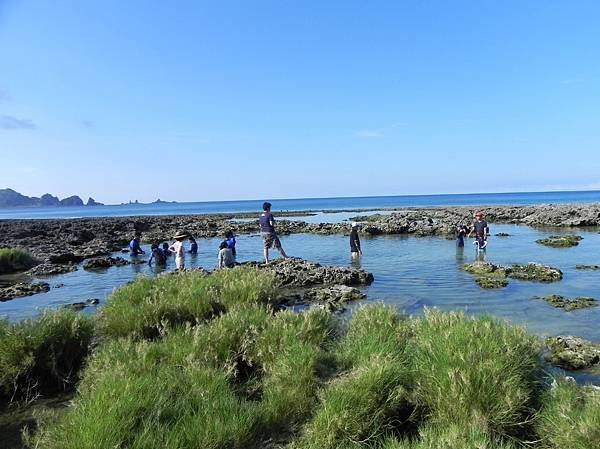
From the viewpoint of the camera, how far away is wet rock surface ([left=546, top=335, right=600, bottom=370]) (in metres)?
7.68

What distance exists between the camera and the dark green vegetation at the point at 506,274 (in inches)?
606

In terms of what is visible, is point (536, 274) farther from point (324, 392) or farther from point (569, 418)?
point (324, 392)

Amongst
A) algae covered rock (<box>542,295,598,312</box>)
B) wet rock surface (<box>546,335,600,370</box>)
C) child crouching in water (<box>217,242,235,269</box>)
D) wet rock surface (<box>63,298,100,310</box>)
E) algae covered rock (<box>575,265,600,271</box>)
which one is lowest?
algae covered rock (<box>575,265,600,271</box>)

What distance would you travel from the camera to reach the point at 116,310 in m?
8.87

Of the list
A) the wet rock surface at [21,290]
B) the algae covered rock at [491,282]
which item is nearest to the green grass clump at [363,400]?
the algae covered rock at [491,282]

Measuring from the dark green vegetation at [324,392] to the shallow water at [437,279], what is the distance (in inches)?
93.2

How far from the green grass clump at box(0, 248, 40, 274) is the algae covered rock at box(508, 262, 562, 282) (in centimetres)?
2438

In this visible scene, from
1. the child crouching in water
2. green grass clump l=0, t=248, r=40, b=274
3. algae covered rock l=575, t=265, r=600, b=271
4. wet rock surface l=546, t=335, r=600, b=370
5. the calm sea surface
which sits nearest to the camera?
wet rock surface l=546, t=335, r=600, b=370

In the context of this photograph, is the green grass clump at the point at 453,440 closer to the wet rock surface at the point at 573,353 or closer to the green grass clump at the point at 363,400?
the green grass clump at the point at 363,400

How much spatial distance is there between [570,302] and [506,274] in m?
4.55

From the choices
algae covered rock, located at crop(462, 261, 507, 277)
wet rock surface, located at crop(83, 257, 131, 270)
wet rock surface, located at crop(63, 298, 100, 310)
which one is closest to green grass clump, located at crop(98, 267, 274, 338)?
wet rock surface, located at crop(63, 298, 100, 310)

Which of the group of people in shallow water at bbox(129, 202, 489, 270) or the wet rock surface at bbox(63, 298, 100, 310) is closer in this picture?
the wet rock surface at bbox(63, 298, 100, 310)

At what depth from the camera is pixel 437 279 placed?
1664 centimetres

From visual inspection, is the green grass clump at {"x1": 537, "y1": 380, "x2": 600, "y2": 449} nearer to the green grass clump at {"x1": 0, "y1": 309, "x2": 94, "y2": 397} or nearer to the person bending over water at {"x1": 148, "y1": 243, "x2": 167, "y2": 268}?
the green grass clump at {"x1": 0, "y1": 309, "x2": 94, "y2": 397}
